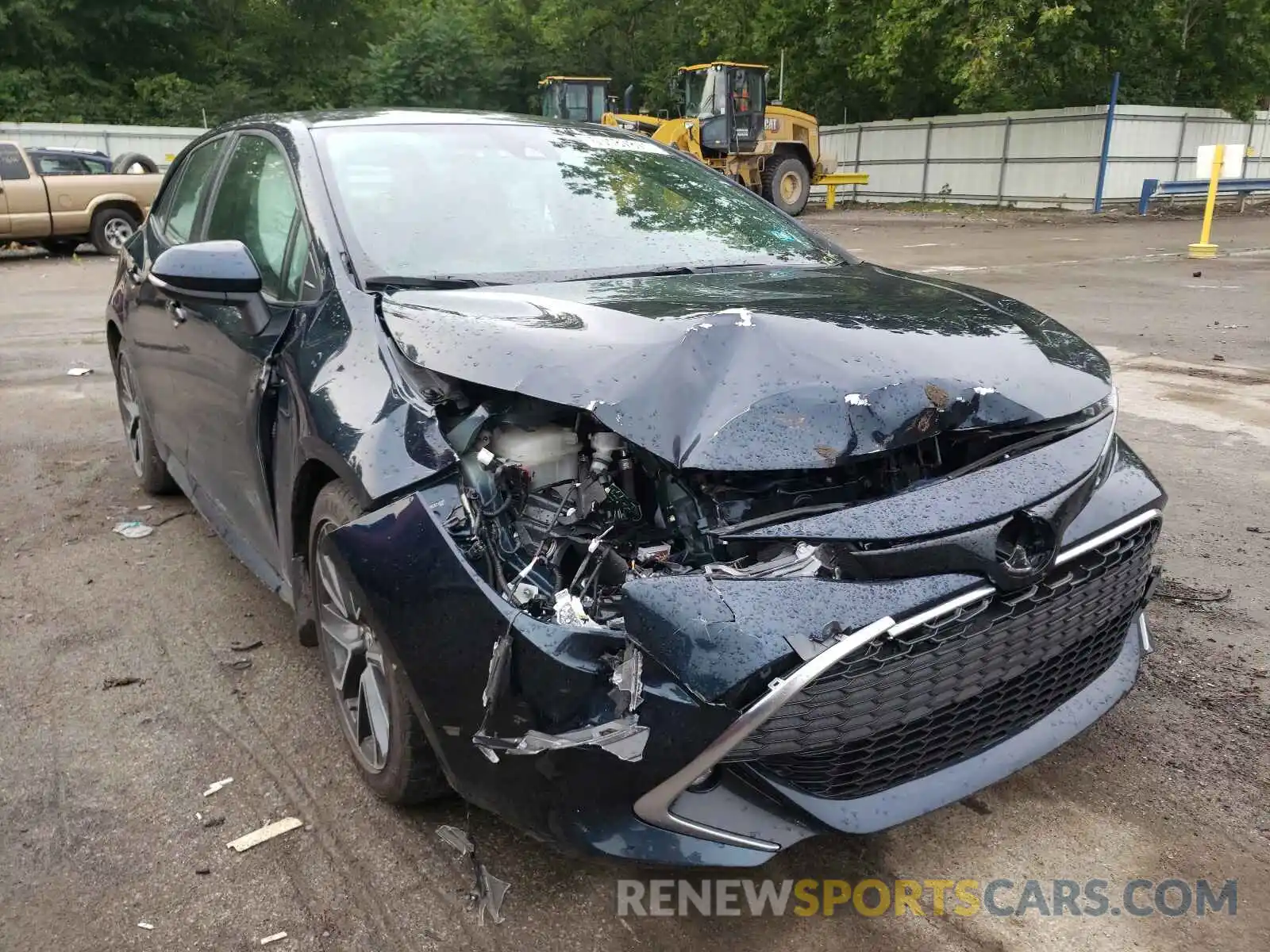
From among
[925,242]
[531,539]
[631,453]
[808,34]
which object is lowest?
[925,242]

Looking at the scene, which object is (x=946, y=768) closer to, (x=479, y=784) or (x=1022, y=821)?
(x=1022, y=821)

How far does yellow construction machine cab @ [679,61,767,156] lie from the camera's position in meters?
20.6

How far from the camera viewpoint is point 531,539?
2.11 metres

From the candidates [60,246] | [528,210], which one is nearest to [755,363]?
[528,210]

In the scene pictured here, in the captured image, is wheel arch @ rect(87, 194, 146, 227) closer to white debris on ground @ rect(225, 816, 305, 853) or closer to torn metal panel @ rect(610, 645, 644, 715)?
white debris on ground @ rect(225, 816, 305, 853)

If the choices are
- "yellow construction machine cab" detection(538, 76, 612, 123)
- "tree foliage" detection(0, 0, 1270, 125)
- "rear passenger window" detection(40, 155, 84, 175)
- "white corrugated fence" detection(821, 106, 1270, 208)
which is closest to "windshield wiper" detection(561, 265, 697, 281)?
"rear passenger window" detection(40, 155, 84, 175)

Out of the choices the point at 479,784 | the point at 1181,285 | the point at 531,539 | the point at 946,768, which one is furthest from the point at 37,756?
the point at 1181,285

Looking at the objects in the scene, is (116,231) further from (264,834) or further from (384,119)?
(264,834)

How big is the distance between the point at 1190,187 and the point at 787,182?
9102mm

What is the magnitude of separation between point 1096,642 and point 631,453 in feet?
4.01

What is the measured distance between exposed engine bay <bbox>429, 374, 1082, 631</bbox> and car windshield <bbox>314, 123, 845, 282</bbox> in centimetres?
80

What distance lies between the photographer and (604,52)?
1564 inches

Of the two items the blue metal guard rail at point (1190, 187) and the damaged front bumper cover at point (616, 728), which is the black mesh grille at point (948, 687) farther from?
the blue metal guard rail at point (1190, 187)

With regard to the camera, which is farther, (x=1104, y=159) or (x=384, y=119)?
(x=1104, y=159)
